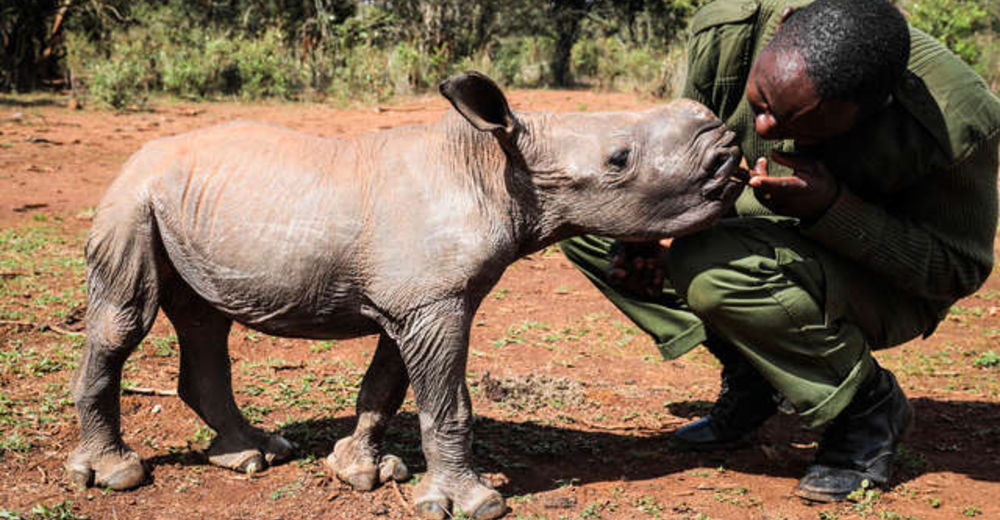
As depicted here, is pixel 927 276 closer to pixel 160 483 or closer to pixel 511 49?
pixel 160 483

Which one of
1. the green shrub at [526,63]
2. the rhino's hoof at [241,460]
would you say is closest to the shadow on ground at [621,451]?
the rhino's hoof at [241,460]

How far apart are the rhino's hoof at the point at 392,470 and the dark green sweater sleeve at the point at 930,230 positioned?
1.83 m

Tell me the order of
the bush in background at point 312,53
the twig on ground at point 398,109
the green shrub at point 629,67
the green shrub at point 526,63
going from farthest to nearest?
the green shrub at point 526,63
the green shrub at point 629,67
the bush in background at point 312,53
the twig on ground at point 398,109

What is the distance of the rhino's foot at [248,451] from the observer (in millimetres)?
3768

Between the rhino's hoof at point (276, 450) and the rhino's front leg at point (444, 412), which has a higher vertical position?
the rhino's front leg at point (444, 412)

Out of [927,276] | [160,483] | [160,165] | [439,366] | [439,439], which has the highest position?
[160,165]

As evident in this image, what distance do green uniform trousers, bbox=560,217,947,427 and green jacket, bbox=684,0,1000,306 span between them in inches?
4.4

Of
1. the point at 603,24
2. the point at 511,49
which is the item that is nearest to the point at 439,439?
the point at 511,49

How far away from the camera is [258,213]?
130 inches

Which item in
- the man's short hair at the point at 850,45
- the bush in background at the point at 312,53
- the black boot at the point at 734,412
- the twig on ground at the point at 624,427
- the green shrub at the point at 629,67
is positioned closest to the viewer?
the man's short hair at the point at 850,45

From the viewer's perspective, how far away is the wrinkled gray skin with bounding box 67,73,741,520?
322 cm

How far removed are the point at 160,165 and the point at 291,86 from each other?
47.6 feet

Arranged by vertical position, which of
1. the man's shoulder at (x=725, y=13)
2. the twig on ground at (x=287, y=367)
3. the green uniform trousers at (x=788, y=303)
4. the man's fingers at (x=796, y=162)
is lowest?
the twig on ground at (x=287, y=367)

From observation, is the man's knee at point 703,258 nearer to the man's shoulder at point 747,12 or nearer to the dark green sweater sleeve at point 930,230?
the dark green sweater sleeve at point 930,230
